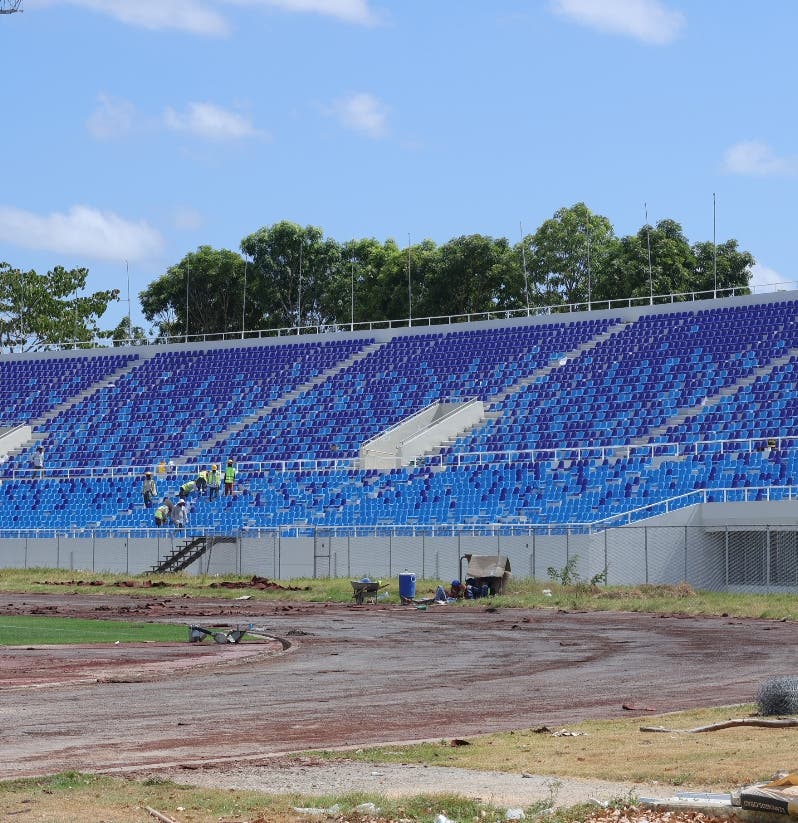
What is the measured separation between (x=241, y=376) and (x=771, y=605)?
36866 millimetres

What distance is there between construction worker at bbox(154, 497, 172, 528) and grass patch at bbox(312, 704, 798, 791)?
122 feet

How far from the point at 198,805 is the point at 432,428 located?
45.2 m

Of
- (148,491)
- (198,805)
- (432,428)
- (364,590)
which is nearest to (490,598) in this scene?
(364,590)

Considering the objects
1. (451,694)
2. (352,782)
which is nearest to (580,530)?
(451,694)

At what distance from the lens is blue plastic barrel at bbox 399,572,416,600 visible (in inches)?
1442

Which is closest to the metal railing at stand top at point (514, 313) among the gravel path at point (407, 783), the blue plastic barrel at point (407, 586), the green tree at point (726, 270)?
the green tree at point (726, 270)

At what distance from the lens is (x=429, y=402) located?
193 ft

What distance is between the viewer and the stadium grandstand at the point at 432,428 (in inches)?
1763

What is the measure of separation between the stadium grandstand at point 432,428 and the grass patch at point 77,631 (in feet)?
45.6

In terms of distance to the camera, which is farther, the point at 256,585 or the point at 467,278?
the point at 467,278

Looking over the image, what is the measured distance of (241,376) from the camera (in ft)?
219

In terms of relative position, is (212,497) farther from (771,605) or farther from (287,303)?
(287,303)

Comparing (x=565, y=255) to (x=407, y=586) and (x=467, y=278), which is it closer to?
(x=467, y=278)

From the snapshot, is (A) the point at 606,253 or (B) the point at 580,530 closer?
(B) the point at 580,530
